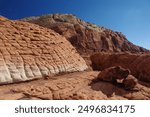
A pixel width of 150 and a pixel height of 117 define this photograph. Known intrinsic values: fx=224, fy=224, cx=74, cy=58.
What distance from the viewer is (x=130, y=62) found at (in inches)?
349

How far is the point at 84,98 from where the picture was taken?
5223 mm

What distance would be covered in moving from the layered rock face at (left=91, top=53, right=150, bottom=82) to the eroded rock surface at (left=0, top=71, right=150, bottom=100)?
85 centimetres

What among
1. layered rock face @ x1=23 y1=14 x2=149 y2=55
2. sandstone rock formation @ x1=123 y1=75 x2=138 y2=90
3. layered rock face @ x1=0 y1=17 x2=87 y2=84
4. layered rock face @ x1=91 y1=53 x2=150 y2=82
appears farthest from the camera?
layered rock face @ x1=23 y1=14 x2=149 y2=55

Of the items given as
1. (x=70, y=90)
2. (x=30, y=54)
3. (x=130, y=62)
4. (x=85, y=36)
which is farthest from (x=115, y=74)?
(x=85, y=36)

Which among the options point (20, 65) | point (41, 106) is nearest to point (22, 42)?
point (20, 65)

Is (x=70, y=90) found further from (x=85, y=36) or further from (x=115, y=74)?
(x=85, y=36)

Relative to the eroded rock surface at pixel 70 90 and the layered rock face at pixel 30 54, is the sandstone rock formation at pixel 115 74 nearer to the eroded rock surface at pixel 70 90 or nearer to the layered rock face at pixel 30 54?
the eroded rock surface at pixel 70 90

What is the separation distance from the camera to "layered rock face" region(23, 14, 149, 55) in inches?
1056

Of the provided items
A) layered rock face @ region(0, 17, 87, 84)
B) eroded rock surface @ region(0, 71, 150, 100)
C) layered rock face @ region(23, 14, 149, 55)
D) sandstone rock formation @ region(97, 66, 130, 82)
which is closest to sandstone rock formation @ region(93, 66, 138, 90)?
sandstone rock formation @ region(97, 66, 130, 82)

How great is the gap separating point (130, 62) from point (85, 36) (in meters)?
20.4

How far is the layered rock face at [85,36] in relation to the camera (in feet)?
88.0

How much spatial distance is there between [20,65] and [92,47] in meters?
22.4

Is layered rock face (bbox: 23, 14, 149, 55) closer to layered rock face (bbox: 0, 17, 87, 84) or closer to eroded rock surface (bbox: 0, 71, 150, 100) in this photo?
layered rock face (bbox: 0, 17, 87, 84)

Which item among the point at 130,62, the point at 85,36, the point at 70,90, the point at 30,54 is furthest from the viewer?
the point at 85,36
